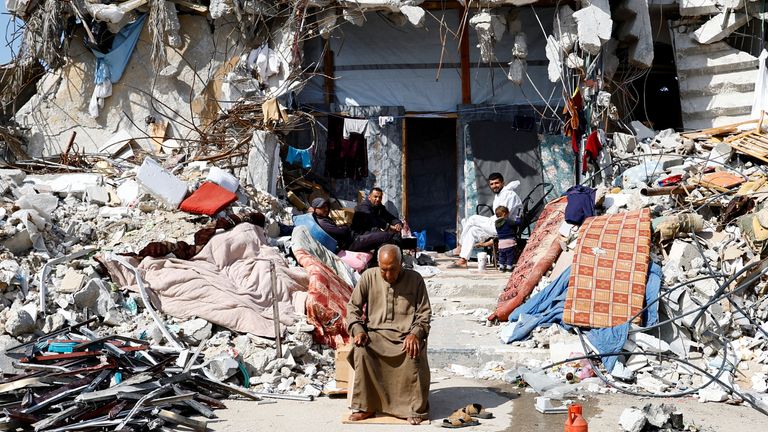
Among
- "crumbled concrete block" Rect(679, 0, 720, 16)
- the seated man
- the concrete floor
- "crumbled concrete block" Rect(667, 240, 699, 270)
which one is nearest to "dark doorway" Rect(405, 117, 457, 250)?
the seated man

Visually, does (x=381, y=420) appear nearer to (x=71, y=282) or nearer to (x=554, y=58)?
(x=71, y=282)

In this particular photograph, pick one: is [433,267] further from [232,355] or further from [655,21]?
[655,21]

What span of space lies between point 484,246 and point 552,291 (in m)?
2.91

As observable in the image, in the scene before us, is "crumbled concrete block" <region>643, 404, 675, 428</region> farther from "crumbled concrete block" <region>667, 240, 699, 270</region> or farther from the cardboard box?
"crumbled concrete block" <region>667, 240, 699, 270</region>

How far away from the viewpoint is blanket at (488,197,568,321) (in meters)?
10.3

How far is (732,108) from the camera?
14.3m

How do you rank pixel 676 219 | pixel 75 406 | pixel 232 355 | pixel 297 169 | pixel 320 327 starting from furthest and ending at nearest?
pixel 297 169, pixel 676 219, pixel 320 327, pixel 232 355, pixel 75 406

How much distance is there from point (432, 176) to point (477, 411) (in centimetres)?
845

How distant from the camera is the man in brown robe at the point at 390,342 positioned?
7.05 metres

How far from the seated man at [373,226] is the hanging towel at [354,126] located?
64.0 inches

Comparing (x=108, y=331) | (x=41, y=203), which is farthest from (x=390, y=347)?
(x=41, y=203)

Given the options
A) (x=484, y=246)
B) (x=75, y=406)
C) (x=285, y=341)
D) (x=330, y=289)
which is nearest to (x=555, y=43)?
(x=484, y=246)

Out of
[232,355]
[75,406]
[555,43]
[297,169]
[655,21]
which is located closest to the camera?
[75,406]

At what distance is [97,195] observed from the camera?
38.2 ft
